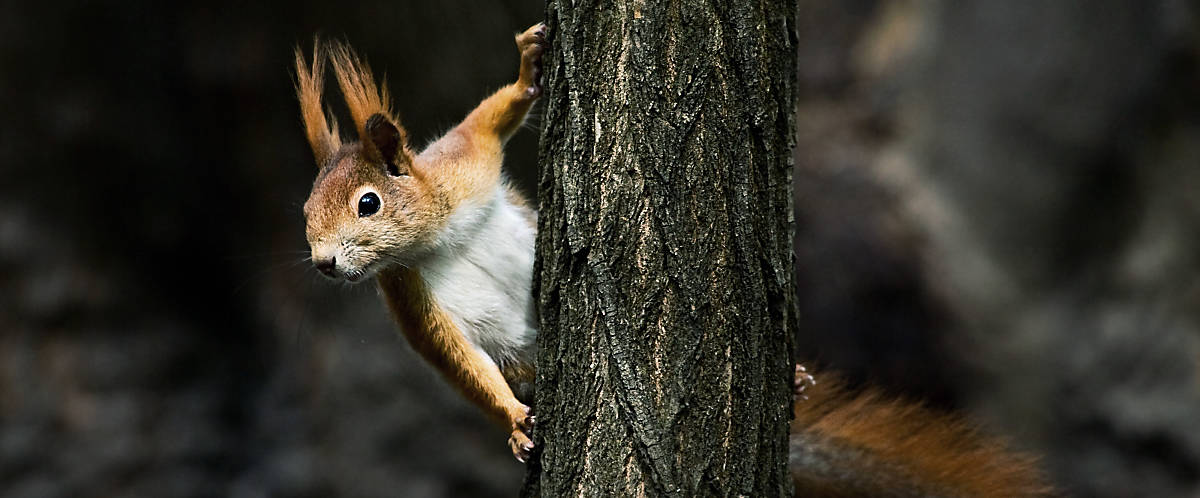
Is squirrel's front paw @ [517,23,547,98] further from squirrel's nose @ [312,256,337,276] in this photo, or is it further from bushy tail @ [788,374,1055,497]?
bushy tail @ [788,374,1055,497]

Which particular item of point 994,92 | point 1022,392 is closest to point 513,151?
point 994,92

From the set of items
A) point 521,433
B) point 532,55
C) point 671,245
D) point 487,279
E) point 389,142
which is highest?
point 532,55

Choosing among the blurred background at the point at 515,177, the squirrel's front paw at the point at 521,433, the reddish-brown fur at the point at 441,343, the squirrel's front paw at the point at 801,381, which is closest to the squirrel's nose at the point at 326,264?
the reddish-brown fur at the point at 441,343

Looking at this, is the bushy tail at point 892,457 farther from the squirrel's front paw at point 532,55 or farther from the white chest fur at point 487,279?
the squirrel's front paw at point 532,55

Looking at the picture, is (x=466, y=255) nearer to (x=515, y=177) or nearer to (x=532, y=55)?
(x=532, y=55)

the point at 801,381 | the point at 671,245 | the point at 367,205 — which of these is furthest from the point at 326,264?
the point at 801,381

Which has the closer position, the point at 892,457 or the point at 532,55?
the point at 532,55

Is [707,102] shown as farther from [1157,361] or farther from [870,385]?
[1157,361]
